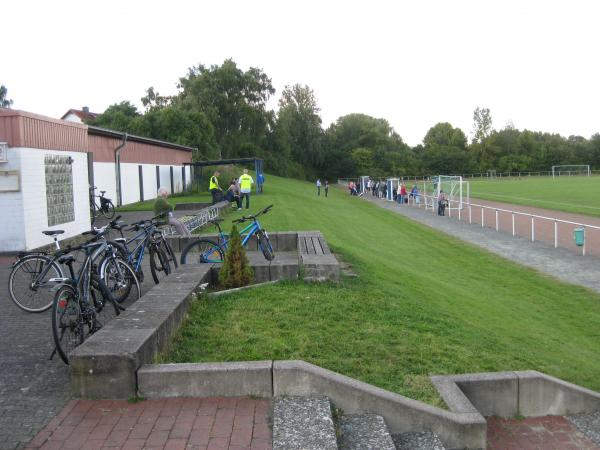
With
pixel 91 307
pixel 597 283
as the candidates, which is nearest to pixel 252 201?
pixel 597 283

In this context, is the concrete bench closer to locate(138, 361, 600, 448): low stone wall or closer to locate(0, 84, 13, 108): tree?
locate(138, 361, 600, 448): low stone wall

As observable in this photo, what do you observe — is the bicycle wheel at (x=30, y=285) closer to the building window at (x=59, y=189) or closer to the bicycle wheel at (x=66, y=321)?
the bicycle wheel at (x=66, y=321)

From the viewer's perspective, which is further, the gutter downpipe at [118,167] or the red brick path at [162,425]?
the gutter downpipe at [118,167]

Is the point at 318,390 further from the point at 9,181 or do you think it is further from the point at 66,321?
the point at 9,181

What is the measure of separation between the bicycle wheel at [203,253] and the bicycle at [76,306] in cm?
307

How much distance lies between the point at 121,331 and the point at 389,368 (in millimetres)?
2300

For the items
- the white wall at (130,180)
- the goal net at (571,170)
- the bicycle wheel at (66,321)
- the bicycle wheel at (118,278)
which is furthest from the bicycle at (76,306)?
the goal net at (571,170)

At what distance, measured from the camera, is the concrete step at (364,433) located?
4387 millimetres

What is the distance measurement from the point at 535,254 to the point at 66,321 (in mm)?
14776

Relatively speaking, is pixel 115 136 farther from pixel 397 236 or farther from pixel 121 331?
pixel 121 331

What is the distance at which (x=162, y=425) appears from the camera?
446cm

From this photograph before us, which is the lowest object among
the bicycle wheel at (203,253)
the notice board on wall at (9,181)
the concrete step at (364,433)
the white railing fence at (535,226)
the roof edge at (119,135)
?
the white railing fence at (535,226)

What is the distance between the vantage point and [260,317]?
6.94 m

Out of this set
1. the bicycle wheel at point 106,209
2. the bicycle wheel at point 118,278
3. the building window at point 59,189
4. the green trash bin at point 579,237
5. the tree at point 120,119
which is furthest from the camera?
the tree at point 120,119
